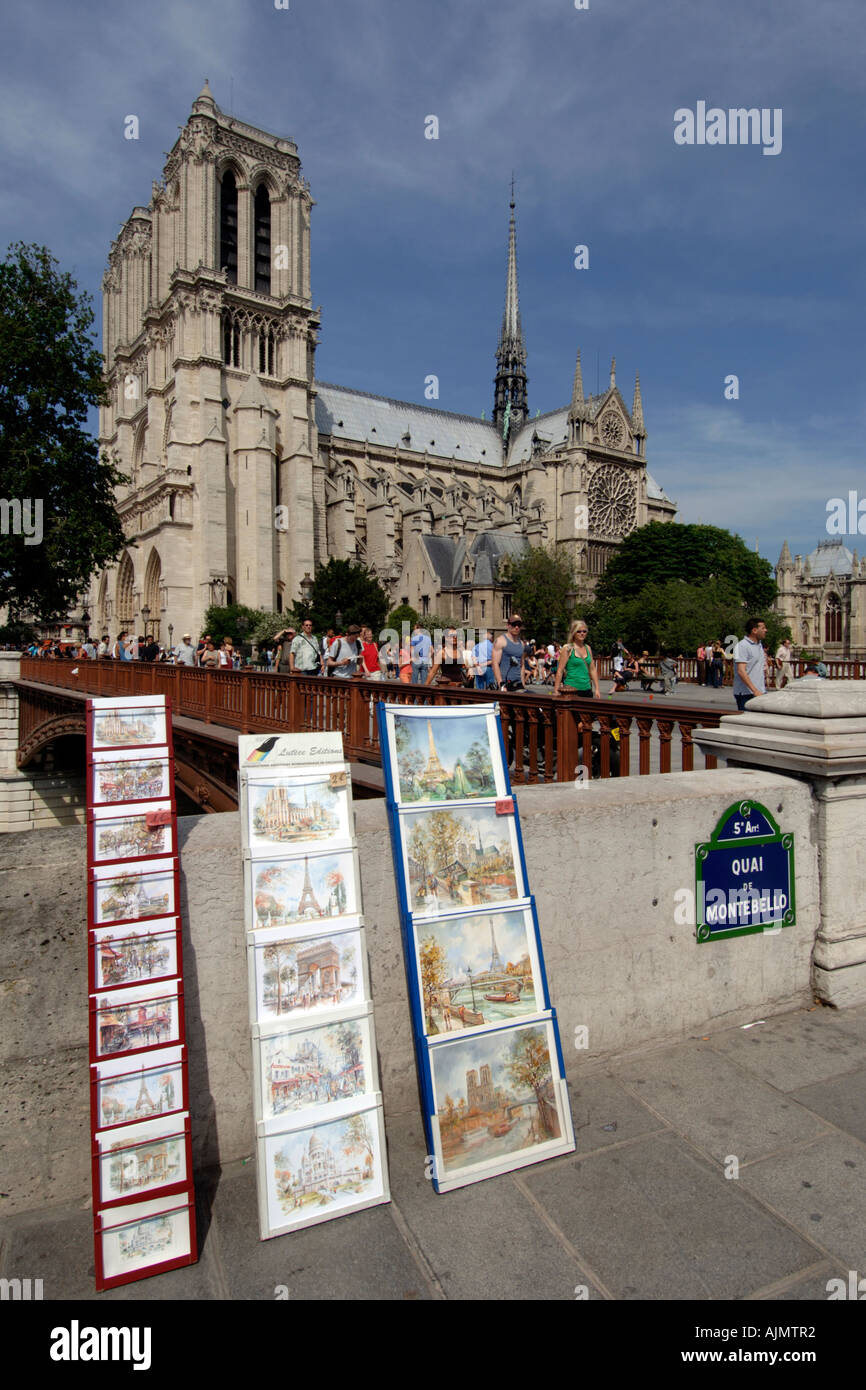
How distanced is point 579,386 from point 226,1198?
80.6m

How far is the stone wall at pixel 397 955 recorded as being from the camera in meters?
2.69

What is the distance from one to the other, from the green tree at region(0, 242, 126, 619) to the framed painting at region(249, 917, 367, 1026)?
92.8 ft

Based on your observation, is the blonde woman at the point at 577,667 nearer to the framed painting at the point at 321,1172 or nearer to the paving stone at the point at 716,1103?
the paving stone at the point at 716,1103

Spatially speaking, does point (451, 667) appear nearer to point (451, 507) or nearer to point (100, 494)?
point (100, 494)

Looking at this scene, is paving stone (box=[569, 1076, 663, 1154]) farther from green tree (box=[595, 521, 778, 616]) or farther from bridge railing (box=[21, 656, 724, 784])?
green tree (box=[595, 521, 778, 616])

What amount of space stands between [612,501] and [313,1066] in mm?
78160

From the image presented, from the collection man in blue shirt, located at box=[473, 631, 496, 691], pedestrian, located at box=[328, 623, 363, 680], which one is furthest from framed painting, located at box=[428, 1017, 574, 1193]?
man in blue shirt, located at box=[473, 631, 496, 691]

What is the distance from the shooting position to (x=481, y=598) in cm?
5966

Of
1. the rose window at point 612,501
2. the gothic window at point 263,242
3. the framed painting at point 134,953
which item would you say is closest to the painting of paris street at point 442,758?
the framed painting at point 134,953

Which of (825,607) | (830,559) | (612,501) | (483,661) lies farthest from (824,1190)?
(830,559)

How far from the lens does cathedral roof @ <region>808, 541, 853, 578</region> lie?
98.9 metres

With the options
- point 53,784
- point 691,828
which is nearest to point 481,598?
point 53,784

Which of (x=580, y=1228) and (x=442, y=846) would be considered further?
(x=442, y=846)

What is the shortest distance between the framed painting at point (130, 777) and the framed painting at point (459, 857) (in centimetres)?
97
